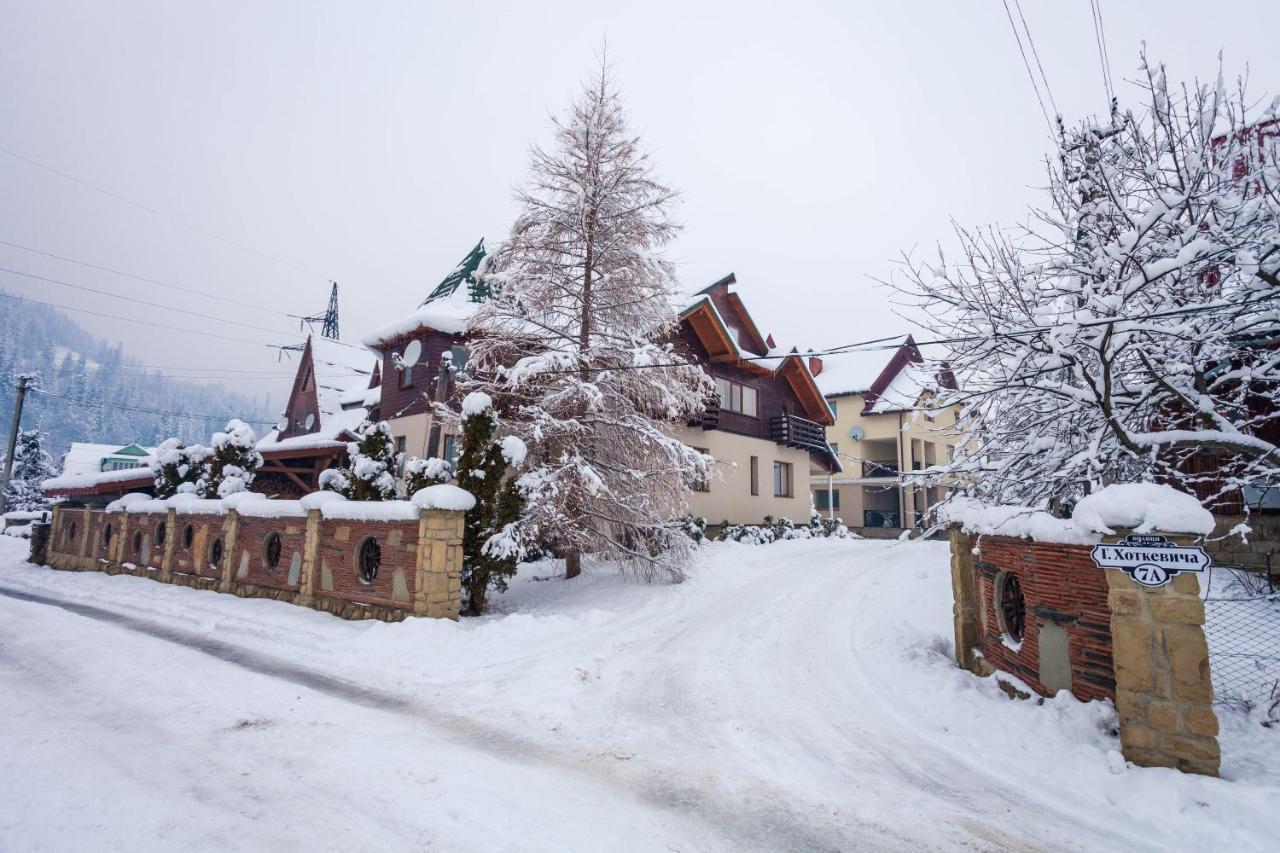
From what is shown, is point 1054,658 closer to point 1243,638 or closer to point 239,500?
point 1243,638

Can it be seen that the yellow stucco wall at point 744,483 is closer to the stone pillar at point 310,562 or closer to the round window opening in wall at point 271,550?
the stone pillar at point 310,562

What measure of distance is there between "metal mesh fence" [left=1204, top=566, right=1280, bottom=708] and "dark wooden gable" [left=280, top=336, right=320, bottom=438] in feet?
96.0

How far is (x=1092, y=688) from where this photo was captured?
5.67 meters

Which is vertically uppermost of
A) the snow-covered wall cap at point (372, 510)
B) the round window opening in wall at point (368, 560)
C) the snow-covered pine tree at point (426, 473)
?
the snow-covered pine tree at point (426, 473)

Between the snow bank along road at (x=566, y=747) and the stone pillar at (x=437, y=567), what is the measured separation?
1.31ft

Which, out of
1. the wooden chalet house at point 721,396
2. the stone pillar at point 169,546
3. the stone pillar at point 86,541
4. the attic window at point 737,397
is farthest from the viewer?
the attic window at point 737,397

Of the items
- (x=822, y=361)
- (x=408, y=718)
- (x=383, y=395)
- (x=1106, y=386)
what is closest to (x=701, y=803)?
(x=408, y=718)

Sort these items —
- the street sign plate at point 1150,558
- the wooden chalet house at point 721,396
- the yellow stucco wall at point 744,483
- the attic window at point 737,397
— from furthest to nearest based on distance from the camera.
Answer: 1. the attic window at point 737,397
2. the yellow stucco wall at point 744,483
3. the wooden chalet house at point 721,396
4. the street sign plate at point 1150,558


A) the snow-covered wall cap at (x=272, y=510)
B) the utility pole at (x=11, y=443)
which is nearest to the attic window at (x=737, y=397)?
the snow-covered wall cap at (x=272, y=510)

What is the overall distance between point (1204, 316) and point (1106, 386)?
5.25ft

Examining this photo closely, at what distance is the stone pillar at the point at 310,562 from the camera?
1168cm

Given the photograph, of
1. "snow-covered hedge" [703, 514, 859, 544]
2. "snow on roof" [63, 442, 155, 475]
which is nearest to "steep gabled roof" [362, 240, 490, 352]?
"snow-covered hedge" [703, 514, 859, 544]

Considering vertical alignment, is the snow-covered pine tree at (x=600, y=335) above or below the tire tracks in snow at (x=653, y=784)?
above

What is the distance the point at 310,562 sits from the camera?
1173cm
